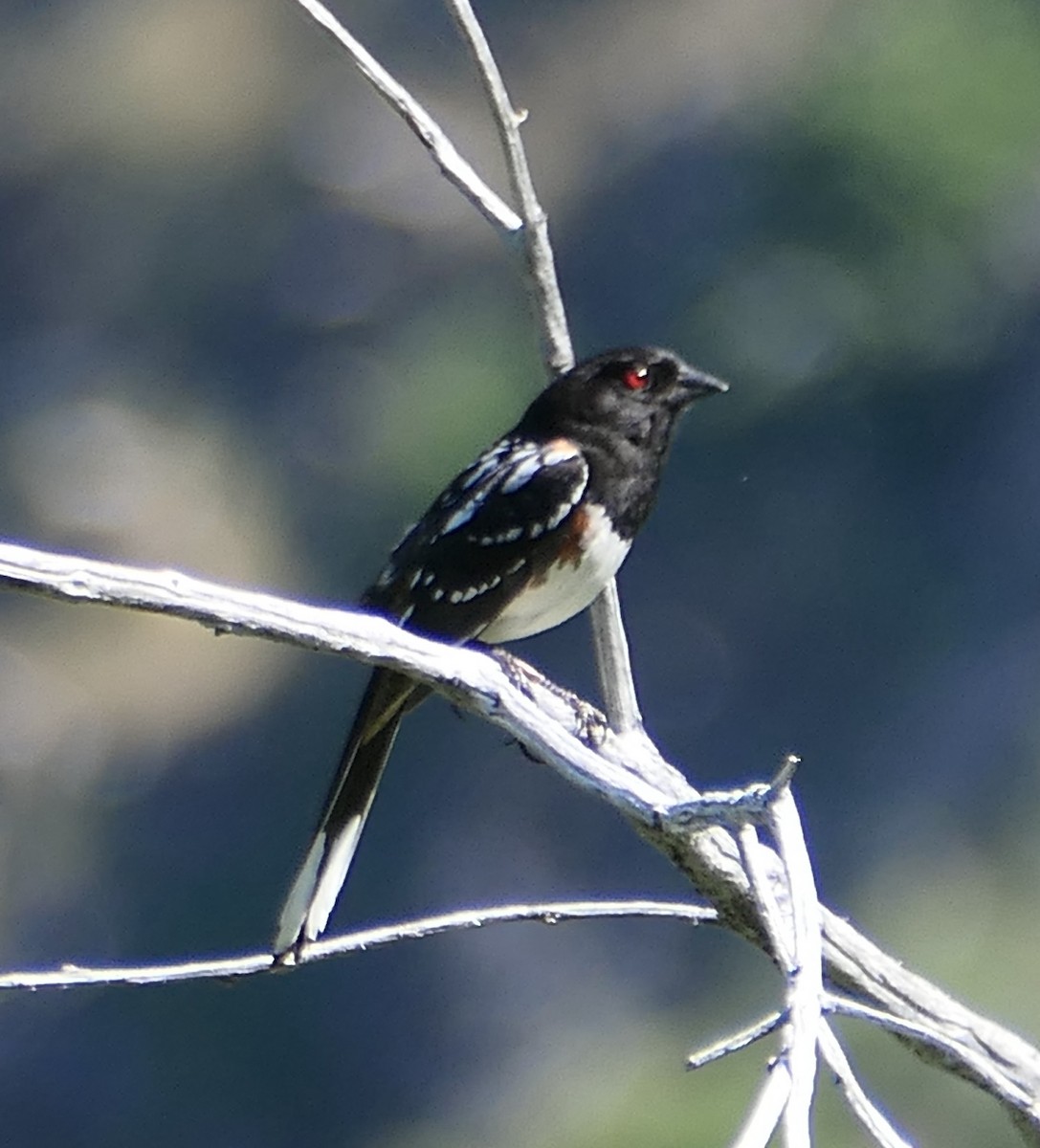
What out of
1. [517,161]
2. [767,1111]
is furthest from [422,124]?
[767,1111]

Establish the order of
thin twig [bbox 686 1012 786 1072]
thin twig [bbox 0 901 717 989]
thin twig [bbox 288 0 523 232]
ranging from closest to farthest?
thin twig [bbox 686 1012 786 1072], thin twig [bbox 0 901 717 989], thin twig [bbox 288 0 523 232]

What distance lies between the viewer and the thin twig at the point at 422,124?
342cm

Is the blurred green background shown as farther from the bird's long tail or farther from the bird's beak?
the bird's long tail

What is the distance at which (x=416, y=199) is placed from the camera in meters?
18.3

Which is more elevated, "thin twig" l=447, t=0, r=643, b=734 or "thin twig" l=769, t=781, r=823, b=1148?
"thin twig" l=447, t=0, r=643, b=734

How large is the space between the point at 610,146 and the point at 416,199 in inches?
62.8

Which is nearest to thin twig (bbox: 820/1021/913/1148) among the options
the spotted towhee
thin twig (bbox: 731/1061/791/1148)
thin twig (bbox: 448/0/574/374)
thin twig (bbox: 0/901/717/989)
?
thin twig (bbox: 731/1061/791/1148)

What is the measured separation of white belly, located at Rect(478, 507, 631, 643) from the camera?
4.27 metres

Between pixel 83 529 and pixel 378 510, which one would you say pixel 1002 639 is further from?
pixel 83 529

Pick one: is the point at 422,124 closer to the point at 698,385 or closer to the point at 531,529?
the point at 531,529

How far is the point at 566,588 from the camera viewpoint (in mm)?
4301

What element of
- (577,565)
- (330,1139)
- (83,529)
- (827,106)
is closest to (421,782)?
(330,1139)

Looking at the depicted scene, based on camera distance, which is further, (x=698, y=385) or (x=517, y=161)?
(x=698, y=385)

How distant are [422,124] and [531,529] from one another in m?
1.08
